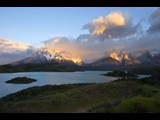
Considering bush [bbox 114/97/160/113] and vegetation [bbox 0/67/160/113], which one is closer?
bush [bbox 114/97/160/113]
